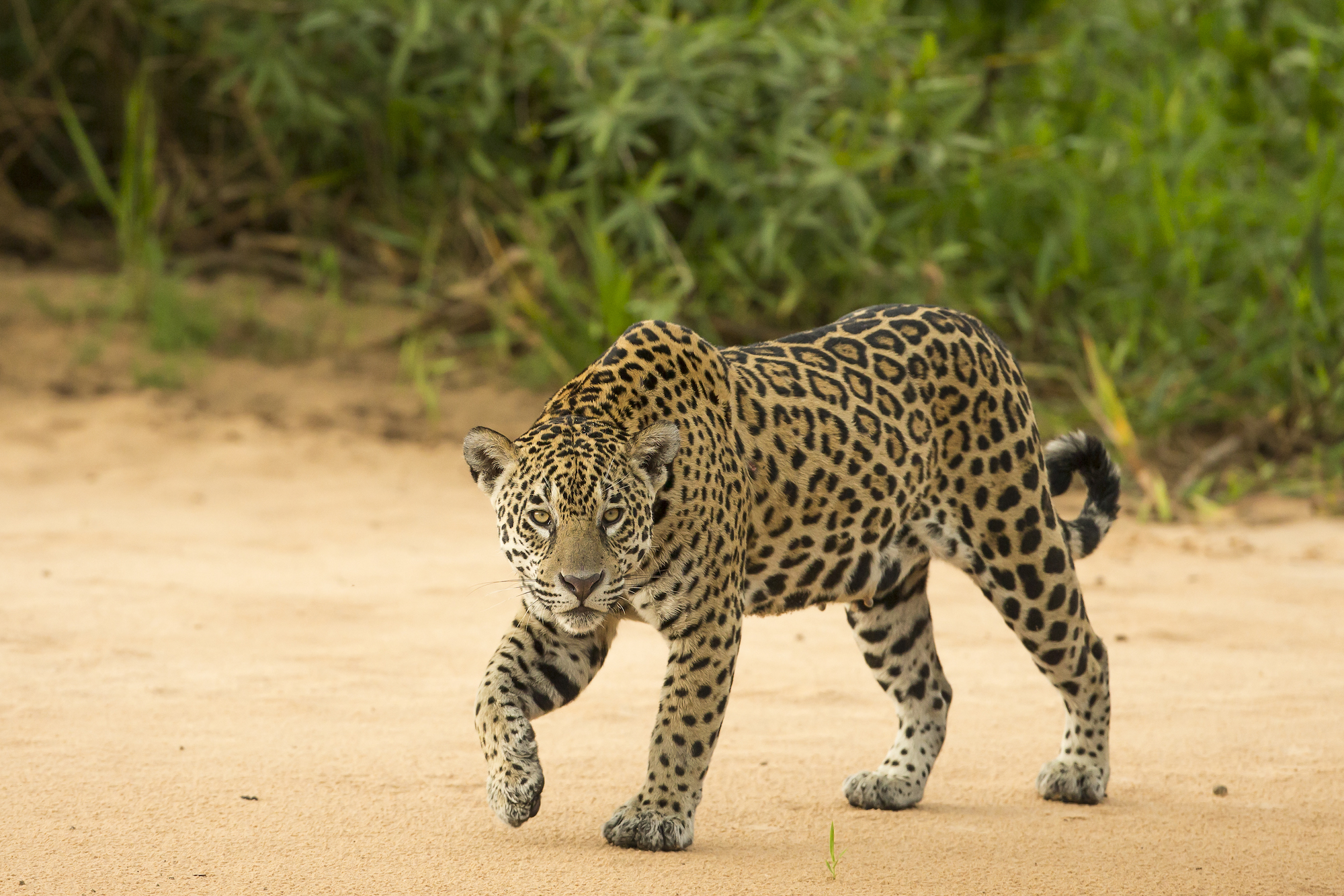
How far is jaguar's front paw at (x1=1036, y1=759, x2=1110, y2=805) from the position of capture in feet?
15.3

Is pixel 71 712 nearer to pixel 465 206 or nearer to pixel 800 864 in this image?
Answer: pixel 800 864

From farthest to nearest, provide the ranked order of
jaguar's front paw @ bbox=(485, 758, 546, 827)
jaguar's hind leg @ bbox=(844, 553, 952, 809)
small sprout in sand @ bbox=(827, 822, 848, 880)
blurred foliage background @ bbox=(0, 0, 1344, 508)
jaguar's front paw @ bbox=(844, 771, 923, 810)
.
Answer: blurred foliage background @ bbox=(0, 0, 1344, 508), jaguar's hind leg @ bbox=(844, 553, 952, 809), jaguar's front paw @ bbox=(844, 771, 923, 810), jaguar's front paw @ bbox=(485, 758, 546, 827), small sprout in sand @ bbox=(827, 822, 848, 880)

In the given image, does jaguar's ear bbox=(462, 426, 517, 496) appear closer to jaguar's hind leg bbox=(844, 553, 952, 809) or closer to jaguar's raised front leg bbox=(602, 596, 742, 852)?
jaguar's raised front leg bbox=(602, 596, 742, 852)

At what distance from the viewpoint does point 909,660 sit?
4887 millimetres

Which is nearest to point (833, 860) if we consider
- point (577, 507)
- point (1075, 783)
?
point (577, 507)

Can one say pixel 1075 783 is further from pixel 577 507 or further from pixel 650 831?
pixel 577 507

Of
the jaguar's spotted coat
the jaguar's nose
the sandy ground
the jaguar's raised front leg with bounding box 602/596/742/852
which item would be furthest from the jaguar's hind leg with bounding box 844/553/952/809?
the jaguar's nose

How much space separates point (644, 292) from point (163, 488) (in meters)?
3.44

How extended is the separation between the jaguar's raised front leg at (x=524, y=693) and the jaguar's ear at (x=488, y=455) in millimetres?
392

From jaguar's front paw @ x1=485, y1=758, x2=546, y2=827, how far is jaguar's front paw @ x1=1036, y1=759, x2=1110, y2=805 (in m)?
1.68

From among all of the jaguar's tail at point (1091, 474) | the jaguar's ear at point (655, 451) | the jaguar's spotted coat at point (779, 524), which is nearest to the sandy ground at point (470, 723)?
the jaguar's spotted coat at point (779, 524)

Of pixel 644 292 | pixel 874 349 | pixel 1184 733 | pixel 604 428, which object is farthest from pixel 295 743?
pixel 644 292

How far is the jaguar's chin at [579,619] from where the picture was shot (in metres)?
3.79

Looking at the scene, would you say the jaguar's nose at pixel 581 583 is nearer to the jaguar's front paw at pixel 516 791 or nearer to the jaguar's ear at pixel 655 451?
the jaguar's ear at pixel 655 451
